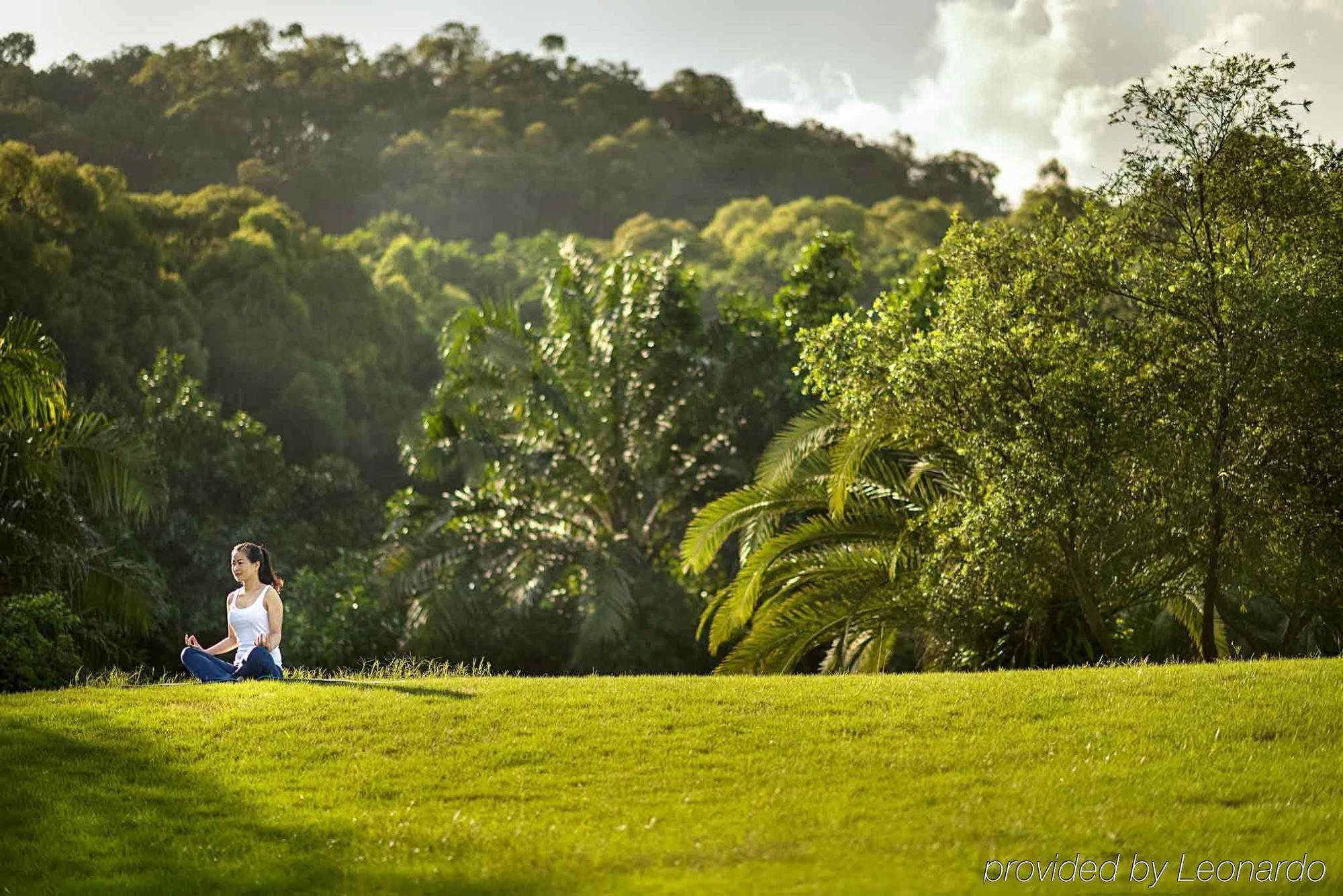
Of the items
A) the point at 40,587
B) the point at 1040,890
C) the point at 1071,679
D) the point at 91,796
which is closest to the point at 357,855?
the point at 91,796

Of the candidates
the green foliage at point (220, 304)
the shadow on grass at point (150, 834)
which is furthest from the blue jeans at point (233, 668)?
the green foliage at point (220, 304)

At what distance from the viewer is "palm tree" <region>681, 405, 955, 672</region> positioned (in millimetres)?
17594

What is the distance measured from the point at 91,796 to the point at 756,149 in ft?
220

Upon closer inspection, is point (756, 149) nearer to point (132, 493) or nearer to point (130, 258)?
point (130, 258)

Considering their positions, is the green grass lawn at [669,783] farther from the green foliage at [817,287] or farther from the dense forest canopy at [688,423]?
the green foliage at [817,287]

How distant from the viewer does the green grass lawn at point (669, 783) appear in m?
7.57

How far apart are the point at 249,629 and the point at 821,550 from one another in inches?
317

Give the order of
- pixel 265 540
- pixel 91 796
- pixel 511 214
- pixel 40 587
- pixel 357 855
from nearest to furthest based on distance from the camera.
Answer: pixel 357 855 < pixel 91 796 < pixel 40 587 < pixel 265 540 < pixel 511 214

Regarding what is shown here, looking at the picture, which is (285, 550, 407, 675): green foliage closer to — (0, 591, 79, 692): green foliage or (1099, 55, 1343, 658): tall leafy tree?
(0, 591, 79, 692): green foliage

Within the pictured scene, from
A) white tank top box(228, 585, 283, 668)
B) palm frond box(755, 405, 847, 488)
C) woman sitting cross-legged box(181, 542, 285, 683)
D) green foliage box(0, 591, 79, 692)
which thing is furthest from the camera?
palm frond box(755, 405, 847, 488)

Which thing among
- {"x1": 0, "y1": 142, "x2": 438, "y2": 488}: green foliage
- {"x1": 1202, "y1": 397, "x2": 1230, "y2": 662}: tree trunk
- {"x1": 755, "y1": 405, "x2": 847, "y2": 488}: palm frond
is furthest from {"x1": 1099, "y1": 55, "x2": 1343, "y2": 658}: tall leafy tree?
{"x1": 0, "y1": 142, "x2": 438, "y2": 488}: green foliage

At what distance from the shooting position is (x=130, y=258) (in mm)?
35750

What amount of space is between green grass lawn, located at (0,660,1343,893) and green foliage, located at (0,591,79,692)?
2331 millimetres

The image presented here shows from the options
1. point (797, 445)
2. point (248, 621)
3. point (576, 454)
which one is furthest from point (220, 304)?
point (248, 621)
